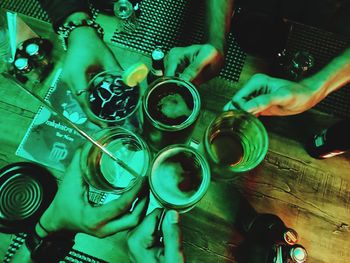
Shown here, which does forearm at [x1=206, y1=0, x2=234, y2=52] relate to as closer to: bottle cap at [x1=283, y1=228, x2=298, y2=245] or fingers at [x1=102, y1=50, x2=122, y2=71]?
fingers at [x1=102, y1=50, x2=122, y2=71]

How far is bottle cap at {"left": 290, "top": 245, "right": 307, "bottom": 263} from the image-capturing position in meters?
0.79

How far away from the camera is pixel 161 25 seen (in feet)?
3.80

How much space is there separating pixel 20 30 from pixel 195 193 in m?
0.82

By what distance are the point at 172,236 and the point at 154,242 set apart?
0.08 meters

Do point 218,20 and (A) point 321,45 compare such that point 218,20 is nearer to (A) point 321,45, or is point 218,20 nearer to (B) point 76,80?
(A) point 321,45

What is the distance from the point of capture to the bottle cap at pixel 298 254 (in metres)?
0.79

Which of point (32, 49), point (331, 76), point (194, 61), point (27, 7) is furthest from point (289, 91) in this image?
point (27, 7)

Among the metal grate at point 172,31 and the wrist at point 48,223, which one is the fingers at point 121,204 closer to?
the wrist at point 48,223

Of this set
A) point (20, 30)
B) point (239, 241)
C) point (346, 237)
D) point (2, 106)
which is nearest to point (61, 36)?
point (20, 30)

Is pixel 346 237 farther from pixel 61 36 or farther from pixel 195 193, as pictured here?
pixel 61 36

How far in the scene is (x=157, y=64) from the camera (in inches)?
39.2

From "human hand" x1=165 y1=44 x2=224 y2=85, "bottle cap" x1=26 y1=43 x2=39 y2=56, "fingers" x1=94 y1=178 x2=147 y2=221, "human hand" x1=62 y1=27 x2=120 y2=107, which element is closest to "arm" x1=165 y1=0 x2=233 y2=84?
"human hand" x1=165 y1=44 x2=224 y2=85

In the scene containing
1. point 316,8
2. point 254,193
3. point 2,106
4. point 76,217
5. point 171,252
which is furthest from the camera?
point 316,8

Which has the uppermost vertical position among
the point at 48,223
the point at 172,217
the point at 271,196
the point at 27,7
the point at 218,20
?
the point at 27,7
